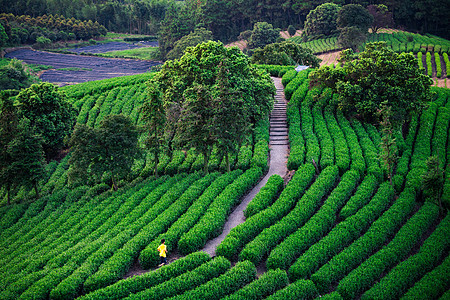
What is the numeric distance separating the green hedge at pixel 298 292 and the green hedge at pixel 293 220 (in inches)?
98.4

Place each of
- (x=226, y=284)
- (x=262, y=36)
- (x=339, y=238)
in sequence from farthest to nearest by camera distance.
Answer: (x=262, y=36), (x=339, y=238), (x=226, y=284)

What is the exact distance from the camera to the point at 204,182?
2456 cm

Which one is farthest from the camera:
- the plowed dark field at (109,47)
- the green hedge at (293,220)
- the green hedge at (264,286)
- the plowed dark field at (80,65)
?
the plowed dark field at (109,47)

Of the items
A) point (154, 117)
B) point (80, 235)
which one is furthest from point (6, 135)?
point (80, 235)

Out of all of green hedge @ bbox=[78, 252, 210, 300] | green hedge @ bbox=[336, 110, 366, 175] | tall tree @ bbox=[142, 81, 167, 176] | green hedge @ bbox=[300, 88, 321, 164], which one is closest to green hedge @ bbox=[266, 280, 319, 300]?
green hedge @ bbox=[78, 252, 210, 300]

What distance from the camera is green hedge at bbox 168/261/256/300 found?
1464 cm

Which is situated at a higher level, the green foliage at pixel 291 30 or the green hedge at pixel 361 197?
the green foliage at pixel 291 30

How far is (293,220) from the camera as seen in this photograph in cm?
1952

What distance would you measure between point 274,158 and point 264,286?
48.2 ft

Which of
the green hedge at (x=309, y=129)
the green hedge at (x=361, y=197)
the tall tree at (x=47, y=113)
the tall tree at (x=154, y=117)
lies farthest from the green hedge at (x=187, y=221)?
the tall tree at (x=47, y=113)

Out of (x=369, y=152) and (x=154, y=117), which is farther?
(x=369, y=152)

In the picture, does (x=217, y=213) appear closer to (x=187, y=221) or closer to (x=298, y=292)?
(x=187, y=221)

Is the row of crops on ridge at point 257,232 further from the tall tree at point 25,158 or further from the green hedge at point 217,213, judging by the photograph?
the tall tree at point 25,158

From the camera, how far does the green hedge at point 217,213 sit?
1825cm
